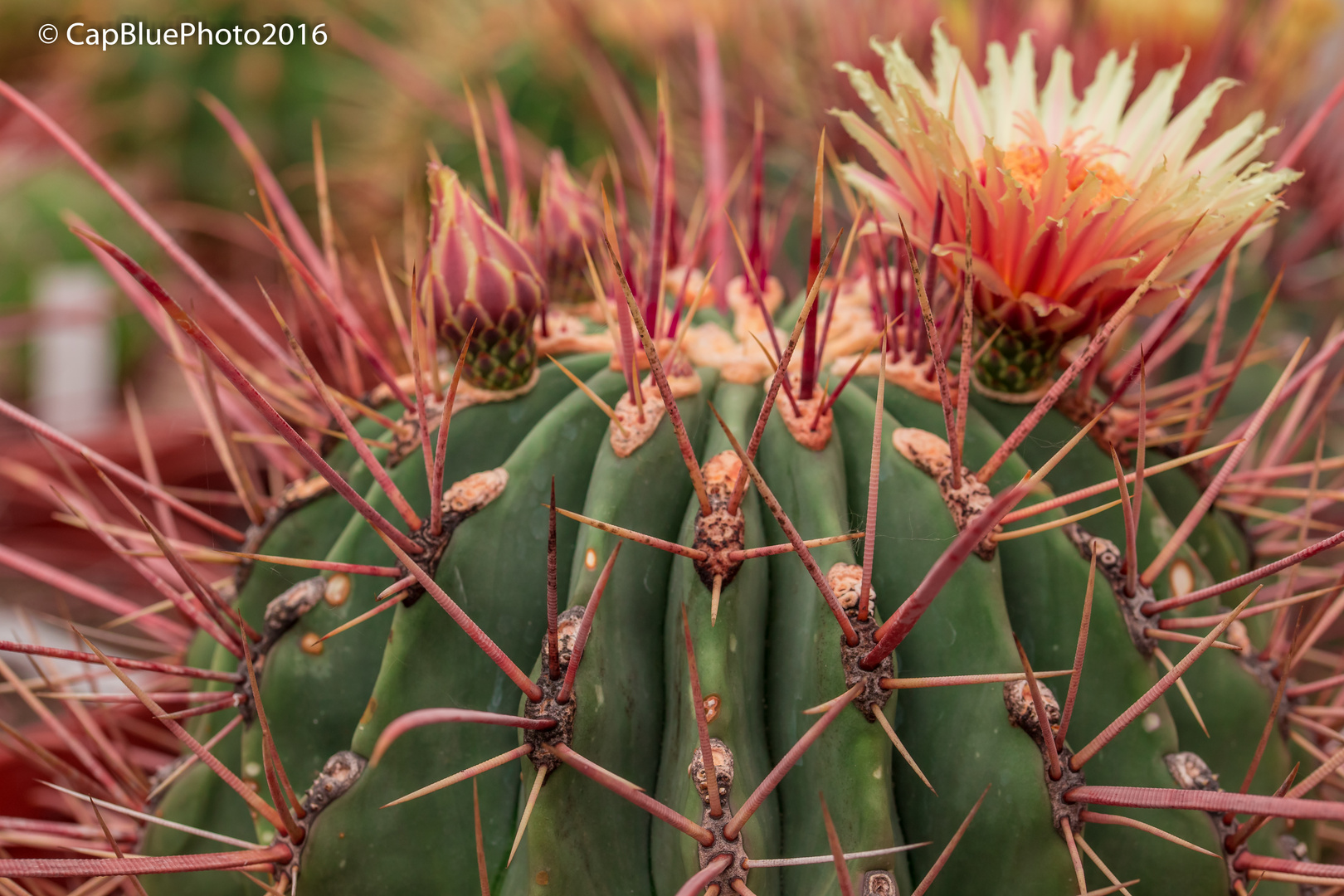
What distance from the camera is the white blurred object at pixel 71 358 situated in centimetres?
158

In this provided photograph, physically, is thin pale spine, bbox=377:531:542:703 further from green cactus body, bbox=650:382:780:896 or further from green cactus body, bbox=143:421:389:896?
green cactus body, bbox=143:421:389:896

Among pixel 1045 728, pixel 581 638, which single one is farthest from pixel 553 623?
pixel 1045 728

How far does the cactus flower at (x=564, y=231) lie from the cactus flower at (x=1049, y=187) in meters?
0.24

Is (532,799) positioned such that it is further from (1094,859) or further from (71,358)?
(71,358)

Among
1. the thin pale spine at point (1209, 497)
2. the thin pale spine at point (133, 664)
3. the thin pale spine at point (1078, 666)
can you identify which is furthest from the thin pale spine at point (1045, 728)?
the thin pale spine at point (133, 664)

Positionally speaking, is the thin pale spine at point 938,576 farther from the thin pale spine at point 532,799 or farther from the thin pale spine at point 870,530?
the thin pale spine at point 532,799

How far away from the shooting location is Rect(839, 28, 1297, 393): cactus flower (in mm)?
504

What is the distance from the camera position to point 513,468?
1.88ft

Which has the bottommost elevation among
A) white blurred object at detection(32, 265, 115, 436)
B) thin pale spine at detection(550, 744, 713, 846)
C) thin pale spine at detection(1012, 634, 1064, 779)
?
white blurred object at detection(32, 265, 115, 436)

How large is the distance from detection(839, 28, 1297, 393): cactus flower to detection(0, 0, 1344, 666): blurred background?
0.31 meters

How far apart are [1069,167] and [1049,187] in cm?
5

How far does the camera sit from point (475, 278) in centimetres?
58

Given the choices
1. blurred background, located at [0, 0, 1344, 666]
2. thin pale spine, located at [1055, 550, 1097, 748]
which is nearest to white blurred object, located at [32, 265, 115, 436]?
blurred background, located at [0, 0, 1344, 666]

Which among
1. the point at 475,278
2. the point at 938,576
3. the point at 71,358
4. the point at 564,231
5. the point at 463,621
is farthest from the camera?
the point at 71,358
